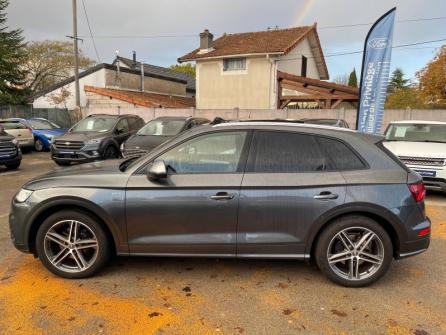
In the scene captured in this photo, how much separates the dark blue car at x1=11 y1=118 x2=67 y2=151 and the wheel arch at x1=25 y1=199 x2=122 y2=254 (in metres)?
13.1

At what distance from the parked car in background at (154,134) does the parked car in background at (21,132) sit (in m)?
7.57

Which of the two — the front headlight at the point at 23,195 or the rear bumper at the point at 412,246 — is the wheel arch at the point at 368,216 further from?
the front headlight at the point at 23,195

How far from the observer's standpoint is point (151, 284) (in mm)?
3512

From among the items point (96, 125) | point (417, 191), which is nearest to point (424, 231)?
point (417, 191)

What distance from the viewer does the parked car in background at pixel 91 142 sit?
1035cm

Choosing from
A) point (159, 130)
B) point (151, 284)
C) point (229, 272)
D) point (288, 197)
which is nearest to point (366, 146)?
point (288, 197)

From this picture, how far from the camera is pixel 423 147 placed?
7.34 meters

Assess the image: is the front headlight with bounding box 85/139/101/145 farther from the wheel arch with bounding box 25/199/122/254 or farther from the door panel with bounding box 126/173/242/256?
the door panel with bounding box 126/173/242/256

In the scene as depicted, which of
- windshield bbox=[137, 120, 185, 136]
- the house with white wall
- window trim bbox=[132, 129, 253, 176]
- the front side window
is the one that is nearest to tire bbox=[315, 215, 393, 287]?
window trim bbox=[132, 129, 253, 176]

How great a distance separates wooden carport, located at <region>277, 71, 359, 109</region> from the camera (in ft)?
56.3

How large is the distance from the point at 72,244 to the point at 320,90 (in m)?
17.2

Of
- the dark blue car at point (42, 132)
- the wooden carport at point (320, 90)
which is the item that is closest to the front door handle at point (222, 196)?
the dark blue car at point (42, 132)

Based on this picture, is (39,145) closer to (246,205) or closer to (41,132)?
(41,132)

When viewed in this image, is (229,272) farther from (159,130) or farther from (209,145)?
(159,130)
